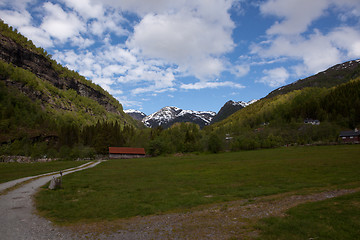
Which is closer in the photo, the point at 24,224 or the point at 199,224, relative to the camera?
the point at 199,224

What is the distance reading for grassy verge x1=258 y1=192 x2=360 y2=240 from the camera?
9659 millimetres

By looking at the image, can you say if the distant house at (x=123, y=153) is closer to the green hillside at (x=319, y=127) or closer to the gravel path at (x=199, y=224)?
the green hillside at (x=319, y=127)

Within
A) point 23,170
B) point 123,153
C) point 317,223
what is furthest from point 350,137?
point 23,170

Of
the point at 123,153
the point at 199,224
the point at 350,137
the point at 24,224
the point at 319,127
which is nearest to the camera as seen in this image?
the point at 199,224

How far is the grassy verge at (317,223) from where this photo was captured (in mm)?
9659

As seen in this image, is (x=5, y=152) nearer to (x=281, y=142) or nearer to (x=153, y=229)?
(x=153, y=229)

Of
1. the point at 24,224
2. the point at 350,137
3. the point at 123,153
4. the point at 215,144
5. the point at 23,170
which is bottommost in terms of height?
the point at 123,153

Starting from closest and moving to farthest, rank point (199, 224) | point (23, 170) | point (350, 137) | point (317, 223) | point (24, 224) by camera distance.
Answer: point (317, 223), point (199, 224), point (24, 224), point (23, 170), point (350, 137)

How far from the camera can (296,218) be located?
1198 cm

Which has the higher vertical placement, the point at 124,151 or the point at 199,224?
the point at 199,224

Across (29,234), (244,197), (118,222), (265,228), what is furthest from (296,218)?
(29,234)

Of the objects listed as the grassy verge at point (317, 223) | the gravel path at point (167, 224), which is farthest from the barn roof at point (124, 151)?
the grassy verge at point (317, 223)

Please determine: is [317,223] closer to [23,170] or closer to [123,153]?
[23,170]

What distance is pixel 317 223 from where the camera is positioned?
431 inches
